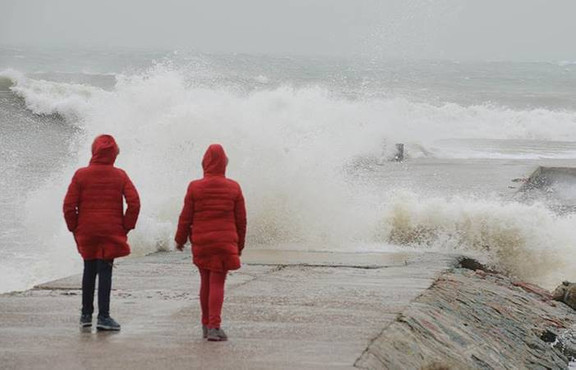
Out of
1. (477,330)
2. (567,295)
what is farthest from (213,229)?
(567,295)

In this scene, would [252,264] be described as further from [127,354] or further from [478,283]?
[127,354]

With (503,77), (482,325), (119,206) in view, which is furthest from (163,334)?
(503,77)

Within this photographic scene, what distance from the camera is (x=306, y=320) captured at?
645 cm

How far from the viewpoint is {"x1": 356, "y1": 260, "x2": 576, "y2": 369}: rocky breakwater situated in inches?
228

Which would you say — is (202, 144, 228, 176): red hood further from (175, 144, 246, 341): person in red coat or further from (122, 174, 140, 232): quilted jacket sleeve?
(122, 174, 140, 232): quilted jacket sleeve

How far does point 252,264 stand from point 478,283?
2203 mm

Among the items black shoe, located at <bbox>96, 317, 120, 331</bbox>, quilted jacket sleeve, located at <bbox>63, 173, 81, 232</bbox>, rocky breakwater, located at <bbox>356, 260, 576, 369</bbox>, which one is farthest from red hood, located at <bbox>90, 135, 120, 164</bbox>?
rocky breakwater, located at <bbox>356, 260, 576, 369</bbox>

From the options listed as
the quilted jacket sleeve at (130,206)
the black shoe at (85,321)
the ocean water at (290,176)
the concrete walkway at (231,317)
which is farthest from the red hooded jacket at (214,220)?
the ocean water at (290,176)

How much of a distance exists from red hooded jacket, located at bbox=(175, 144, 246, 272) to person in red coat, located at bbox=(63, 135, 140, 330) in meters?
0.40

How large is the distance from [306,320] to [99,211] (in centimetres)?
153

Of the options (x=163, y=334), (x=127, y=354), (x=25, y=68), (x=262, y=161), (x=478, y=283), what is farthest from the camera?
(x=25, y=68)

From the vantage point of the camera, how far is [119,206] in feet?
20.3

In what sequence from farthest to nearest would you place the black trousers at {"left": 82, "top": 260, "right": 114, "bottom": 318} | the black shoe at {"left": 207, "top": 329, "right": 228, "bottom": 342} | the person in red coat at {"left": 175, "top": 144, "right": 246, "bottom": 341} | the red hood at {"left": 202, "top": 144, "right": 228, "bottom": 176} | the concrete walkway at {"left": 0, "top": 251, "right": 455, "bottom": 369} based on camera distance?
the black trousers at {"left": 82, "top": 260, "right": 114, "bottom": 318}, the red hood at {"left": 202, "top": 144, "right": 228, "bottom": 176}, the person in red coat at {"left": 175, "top": 144, "right": 246, "bottom": 341}, the black shoe at {"left": 207, "top": 329, "right": 228, "bottom": 342}, the concrete walkway at {"left": 0, "top": 251, "right": 455, "bottom": 369}

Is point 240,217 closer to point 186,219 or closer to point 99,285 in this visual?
point 186,219
